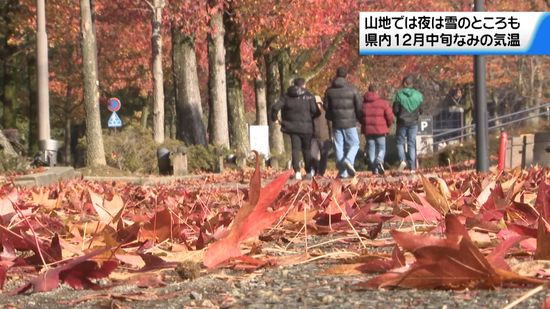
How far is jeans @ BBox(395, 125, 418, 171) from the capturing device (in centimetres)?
2191

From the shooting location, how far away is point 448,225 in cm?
275

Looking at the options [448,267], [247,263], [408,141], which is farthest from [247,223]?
[408,141]

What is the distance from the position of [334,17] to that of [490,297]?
131ft

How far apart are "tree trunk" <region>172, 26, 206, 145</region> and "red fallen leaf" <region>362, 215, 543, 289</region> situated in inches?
1172

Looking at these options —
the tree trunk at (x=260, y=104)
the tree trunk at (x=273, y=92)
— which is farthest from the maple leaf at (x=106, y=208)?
the tree trunk at (x=273, y=92)

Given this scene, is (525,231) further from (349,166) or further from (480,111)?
(349,166)

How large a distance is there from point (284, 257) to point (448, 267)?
3.93ft

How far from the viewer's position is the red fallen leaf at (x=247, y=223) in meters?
3.34

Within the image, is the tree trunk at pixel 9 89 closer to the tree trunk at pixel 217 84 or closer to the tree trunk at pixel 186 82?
the tree trunk at pixel 186 82

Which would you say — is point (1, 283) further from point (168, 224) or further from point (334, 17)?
point (334, 17)

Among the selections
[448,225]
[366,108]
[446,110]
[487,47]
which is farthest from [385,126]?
[446,110]

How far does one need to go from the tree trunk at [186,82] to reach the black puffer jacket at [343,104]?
484 inches

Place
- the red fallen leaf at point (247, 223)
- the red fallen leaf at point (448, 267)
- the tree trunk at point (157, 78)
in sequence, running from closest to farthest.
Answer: the red fallen leaf at point (448, 267) < the red fallen leaf at point (247, 223) < the tree trunk at point (157, 78)

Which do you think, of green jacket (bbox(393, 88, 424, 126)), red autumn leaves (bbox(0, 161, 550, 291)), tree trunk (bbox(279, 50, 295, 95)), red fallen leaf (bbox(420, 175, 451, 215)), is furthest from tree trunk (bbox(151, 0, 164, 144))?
red fallen leaf (bbox(420, 175, 451, 215))
